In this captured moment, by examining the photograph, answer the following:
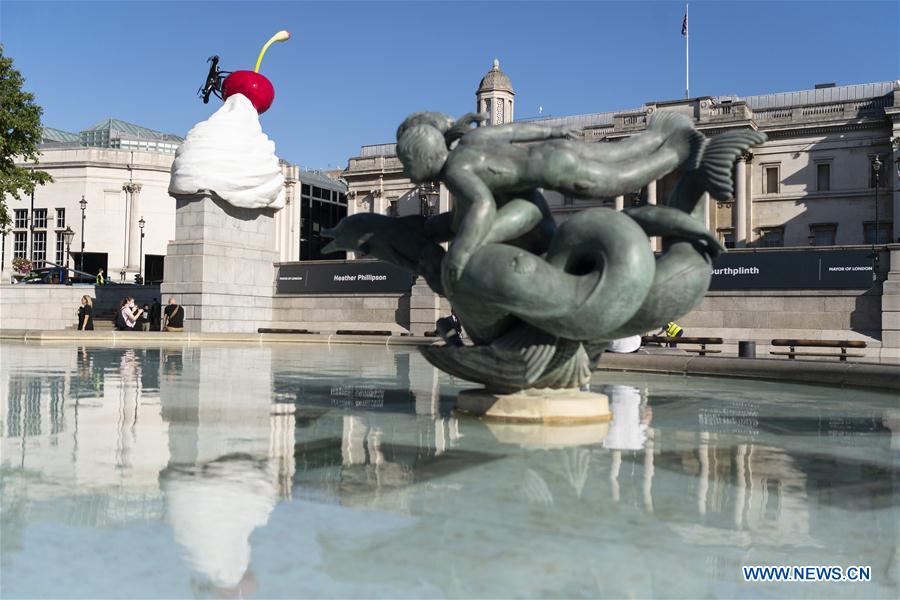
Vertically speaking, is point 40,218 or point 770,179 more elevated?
point 770,179

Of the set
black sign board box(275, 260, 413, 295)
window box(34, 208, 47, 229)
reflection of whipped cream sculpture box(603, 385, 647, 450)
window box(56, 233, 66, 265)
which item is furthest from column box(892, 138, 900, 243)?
window box(34, 208, 47, 229)

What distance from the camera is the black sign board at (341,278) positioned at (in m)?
27.9

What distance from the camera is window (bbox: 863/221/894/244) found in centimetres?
5703

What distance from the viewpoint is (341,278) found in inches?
1120

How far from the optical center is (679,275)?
20.7 ft

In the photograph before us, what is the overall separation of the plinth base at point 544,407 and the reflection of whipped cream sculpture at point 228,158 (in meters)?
18.5

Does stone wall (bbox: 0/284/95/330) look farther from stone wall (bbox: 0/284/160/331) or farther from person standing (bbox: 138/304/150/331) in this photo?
person standing (bbox: 138/304/150/331)

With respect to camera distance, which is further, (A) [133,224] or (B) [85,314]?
(A) [133,224]

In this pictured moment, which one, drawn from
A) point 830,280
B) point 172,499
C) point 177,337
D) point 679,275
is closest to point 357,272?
point 177,337

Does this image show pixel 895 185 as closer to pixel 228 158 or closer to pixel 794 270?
pixel 794 270

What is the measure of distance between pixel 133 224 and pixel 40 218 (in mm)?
8699

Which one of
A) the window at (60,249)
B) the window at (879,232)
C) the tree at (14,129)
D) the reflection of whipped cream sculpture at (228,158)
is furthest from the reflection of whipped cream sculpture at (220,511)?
the window at (60,249)

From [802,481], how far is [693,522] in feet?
4.28

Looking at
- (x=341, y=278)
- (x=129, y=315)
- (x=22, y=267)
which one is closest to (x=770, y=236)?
(x=341, y=278)
